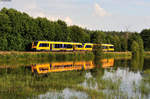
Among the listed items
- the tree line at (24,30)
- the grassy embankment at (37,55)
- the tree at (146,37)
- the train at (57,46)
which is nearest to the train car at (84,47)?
the train at (57,46)

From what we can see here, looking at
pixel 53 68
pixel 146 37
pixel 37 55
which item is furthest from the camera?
pixel 146 37

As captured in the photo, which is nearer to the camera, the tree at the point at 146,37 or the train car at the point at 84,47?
the train car at the point at 84,47

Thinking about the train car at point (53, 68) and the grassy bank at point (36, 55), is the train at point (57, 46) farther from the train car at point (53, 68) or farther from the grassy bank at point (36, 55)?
the train car at point (53, 68)

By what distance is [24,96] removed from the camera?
12891 millimetres

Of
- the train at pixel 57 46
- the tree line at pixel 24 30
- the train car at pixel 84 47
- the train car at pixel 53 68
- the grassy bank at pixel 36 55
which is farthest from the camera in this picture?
the train car at pixel 84 47

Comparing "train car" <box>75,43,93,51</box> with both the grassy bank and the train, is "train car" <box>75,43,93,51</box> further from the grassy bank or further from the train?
the grassy bank

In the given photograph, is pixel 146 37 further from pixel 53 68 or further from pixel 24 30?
pixel 53 68

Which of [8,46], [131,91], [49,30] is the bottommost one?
[131,91]

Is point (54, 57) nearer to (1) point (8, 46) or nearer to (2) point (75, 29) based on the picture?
(1) point (8, 46)

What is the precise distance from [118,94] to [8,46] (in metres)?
41.0

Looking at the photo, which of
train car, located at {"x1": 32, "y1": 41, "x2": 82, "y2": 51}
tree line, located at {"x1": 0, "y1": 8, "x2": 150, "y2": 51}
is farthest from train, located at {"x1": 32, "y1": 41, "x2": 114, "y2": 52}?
tree line, located at {"x1": 0, "y1": 8, "x2": 150, "y2": 51}

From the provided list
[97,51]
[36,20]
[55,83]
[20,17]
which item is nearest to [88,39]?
[97,51]

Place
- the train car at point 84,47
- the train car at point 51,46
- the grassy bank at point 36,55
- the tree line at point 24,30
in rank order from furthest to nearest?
the train car at point 84,47, the train car at point 51,46, the tree line at point 24,30, the grassy bank at point 36,55

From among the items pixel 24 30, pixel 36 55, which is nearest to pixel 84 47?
pixel 24 30
